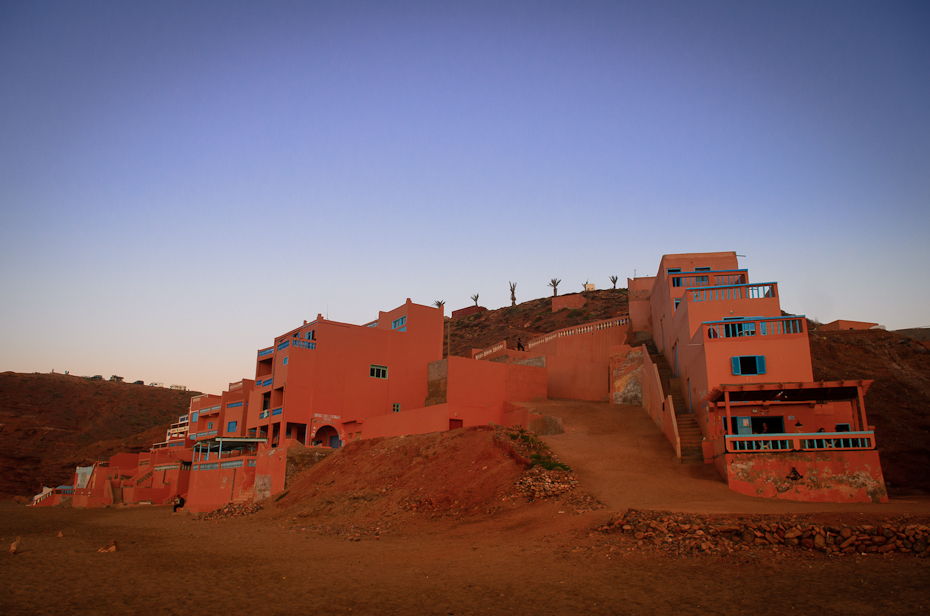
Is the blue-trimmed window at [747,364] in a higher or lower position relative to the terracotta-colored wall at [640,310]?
lower

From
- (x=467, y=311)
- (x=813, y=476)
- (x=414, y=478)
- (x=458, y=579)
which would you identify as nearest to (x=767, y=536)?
(x=813, y=476)

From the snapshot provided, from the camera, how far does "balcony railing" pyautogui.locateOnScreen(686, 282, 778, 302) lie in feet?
78.8

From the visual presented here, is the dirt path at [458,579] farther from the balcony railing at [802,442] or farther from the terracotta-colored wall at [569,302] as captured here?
the terracotta-colored wall at [569,302]

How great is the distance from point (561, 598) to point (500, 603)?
1018 mm

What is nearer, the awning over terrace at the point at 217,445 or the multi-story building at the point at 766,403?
the multi-story building at the point at 766,403

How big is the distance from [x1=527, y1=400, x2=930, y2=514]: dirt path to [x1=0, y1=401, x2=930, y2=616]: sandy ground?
3.7 inches

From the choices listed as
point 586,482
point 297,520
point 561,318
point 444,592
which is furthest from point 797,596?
point 561,318

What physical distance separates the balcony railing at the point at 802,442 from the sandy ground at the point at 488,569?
1348 mm

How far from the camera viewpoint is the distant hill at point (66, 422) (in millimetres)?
48312

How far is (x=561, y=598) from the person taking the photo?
1002 centimetres

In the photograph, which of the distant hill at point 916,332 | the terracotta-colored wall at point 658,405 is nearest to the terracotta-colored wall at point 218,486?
the terracotta-colored wall at point 658,405

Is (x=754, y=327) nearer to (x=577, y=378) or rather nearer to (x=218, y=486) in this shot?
(x=577, y=378)

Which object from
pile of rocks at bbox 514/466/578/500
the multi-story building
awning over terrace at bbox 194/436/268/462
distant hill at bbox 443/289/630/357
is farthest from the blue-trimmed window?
distant hill at bbox 443/289/630/357

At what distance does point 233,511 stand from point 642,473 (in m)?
16.8
